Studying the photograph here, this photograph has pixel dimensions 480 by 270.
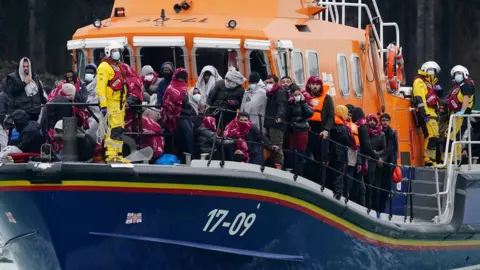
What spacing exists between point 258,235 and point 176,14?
10.1 ft

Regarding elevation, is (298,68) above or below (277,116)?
above

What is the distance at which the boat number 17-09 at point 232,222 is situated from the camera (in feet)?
36.3

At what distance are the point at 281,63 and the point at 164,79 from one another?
1.27 meters

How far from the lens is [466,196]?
42.9 ft

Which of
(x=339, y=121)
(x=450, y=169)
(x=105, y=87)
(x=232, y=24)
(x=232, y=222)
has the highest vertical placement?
(x=232, y=24)

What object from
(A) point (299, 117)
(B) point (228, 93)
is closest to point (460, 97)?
(A) point (299, 117)

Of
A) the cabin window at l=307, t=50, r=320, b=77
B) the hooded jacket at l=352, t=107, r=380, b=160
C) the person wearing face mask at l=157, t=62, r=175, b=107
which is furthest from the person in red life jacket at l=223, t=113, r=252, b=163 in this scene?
the cabin window at l=307, t=50, r=320, b=77

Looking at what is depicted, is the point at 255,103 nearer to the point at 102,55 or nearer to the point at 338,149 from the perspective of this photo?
the point at 338,149

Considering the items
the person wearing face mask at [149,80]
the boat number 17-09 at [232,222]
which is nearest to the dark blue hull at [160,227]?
the boat number 17-09 at [232,222]

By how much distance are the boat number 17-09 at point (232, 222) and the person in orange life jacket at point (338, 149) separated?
3.62 ft

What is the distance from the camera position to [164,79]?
484 inches

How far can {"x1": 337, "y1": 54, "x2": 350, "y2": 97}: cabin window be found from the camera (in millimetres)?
13703

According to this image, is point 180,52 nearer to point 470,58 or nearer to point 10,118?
point 10,118

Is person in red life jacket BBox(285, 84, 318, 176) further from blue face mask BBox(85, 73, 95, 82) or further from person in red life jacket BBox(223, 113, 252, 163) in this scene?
blue face mask BBox(85, 73, 95, 82)
